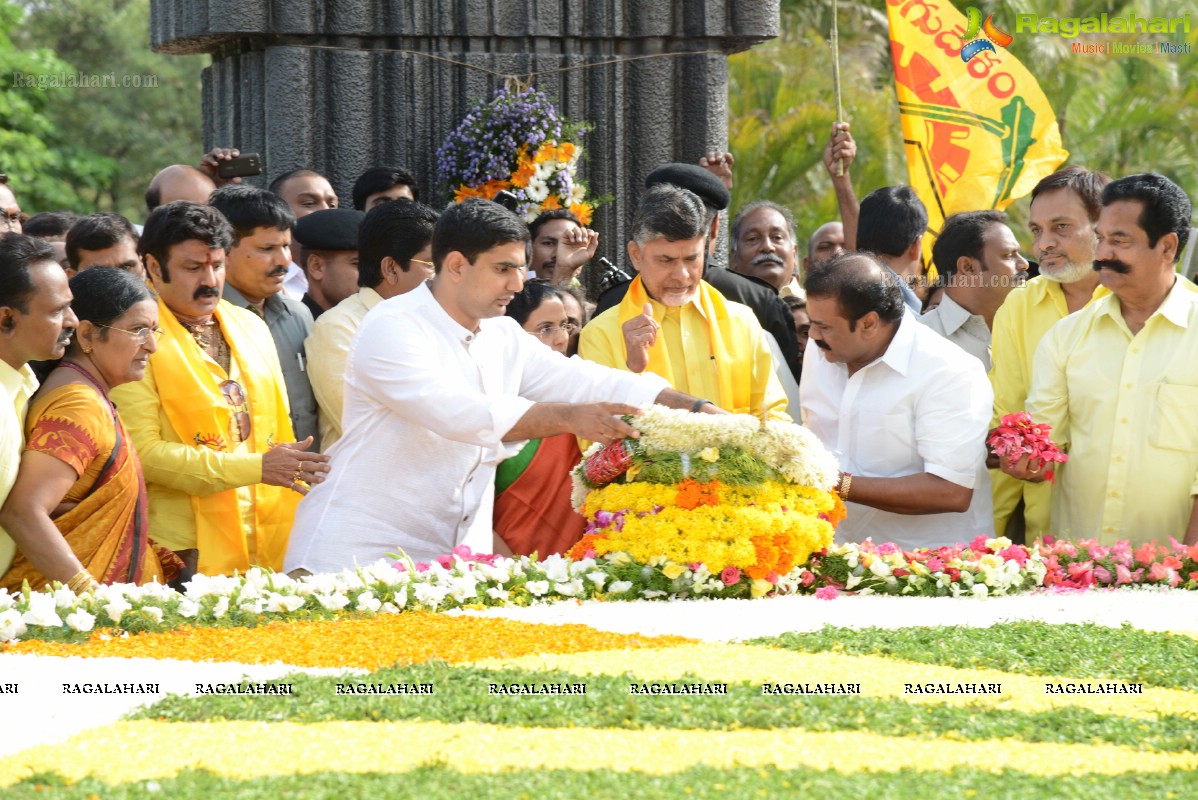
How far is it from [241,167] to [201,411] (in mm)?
2464

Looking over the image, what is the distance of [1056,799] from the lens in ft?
10.3

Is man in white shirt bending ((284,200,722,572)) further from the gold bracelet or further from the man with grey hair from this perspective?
the man with grey hair

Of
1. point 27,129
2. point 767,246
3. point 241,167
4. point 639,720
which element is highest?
point 27,129

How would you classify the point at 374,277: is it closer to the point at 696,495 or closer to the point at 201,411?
the point at 201,411

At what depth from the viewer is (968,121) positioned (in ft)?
28.1

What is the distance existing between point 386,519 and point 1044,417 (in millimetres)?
2452

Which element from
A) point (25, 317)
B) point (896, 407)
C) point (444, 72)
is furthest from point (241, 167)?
point (896, 407)

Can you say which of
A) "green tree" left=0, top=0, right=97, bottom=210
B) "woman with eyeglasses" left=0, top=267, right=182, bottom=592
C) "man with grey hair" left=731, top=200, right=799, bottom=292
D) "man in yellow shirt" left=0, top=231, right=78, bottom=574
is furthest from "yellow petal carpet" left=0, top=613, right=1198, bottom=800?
"green tree" left=0, top=0, right=97, bottom=210

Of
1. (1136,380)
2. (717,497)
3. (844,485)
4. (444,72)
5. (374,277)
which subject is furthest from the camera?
(444,72)

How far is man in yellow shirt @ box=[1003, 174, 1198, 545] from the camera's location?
223 inches

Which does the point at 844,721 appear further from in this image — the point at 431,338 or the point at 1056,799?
the point at 431,338

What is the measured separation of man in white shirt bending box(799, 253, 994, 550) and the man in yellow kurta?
14.9 inches

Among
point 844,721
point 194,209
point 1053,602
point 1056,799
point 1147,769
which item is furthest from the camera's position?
point 194,209

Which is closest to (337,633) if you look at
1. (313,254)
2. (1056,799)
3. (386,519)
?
(386,519)
